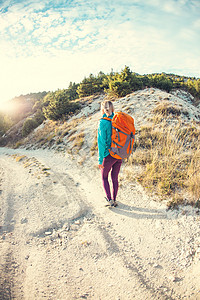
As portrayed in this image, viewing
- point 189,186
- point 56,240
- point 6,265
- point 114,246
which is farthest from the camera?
point 189,186

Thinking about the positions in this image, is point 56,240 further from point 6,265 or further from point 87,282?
point 87,282

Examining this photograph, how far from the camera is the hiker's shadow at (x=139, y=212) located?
11.2ft

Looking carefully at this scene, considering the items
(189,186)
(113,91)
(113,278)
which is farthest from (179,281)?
(113,91)

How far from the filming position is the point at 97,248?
277 centimetres

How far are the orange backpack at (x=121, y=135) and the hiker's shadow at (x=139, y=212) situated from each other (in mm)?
1377

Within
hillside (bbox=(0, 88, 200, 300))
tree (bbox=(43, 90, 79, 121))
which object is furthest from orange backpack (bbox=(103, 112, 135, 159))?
tree (bbox=(43, 90, 79, 121))

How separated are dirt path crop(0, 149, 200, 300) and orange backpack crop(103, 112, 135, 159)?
59.7 inches

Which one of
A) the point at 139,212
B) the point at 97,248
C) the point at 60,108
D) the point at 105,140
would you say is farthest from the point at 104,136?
the point at 60,108

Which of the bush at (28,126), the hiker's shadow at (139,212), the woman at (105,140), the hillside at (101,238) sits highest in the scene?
the woman at (105,140)

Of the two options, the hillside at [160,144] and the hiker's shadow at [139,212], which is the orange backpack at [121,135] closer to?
the hiker's shadow at [139,212]

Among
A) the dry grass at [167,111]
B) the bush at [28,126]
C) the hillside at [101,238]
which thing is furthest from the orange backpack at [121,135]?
the bush at [28,126]

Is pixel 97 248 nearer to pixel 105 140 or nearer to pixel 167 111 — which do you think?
pixel 105 140

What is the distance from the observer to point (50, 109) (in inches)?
795

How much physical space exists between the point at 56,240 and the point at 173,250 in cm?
218
